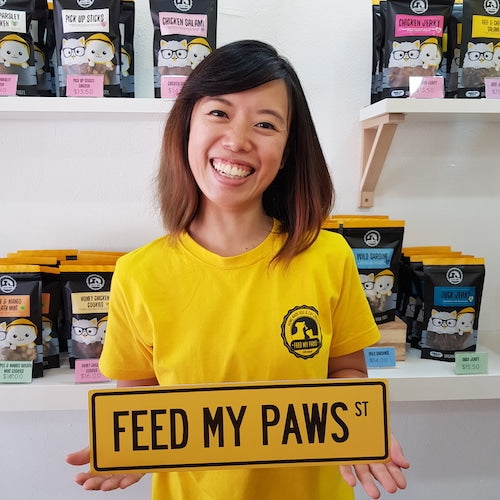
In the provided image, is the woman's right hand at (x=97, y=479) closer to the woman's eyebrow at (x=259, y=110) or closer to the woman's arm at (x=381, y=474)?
the woman's arm at (x=381, y=474)

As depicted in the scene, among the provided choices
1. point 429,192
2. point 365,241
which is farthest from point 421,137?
point 365,241

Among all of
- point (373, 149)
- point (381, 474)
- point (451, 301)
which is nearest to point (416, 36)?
point (373, 149)

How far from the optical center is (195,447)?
0.62 metres

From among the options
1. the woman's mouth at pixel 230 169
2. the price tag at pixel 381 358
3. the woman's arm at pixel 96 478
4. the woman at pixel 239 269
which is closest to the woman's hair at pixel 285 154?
the woman at pixel 239 269

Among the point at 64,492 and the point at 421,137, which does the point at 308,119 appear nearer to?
the point at 421,137

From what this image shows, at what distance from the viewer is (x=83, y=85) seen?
115 centimetres

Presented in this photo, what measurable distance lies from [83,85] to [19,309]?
0.54 meters

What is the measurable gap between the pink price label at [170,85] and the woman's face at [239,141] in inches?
15.2

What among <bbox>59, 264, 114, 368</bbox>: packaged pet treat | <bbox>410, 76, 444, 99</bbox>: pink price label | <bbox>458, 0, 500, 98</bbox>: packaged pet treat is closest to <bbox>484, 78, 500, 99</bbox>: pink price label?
<bbox>458, 0, 500, 98</bbox>: packaged pet treat

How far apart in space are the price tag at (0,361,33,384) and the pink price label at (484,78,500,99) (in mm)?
1257

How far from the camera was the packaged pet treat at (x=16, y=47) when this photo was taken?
115 cm

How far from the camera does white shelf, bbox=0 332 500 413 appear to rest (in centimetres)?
114

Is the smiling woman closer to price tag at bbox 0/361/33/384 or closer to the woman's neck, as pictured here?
the woman's neck

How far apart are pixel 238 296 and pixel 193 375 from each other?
147 mm
